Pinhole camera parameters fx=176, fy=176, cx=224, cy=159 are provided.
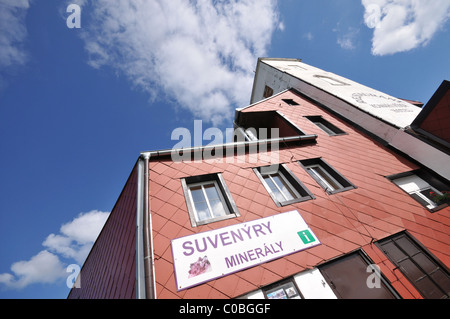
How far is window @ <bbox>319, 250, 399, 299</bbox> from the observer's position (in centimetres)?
420

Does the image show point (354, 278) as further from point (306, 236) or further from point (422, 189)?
point (422, 189)

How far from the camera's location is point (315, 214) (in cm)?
563

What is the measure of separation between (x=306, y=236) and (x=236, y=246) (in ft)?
6.78

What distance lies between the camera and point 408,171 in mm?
7812

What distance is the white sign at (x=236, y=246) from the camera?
13.4 feet

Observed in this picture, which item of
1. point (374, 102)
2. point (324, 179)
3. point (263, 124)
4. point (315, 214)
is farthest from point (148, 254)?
point (374, 102)

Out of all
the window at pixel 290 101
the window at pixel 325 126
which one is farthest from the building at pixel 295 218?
the window at pixel 290 101

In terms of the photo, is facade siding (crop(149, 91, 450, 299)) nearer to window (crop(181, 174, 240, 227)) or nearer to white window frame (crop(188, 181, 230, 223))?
window (crop(181, 174, 240, 227))

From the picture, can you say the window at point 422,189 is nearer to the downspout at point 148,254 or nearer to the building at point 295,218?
the building at point 295,218

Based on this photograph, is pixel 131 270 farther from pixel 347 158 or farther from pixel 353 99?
pixel 353 99

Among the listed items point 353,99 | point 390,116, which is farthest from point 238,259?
point 353,99

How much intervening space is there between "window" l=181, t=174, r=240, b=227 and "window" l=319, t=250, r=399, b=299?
279cm

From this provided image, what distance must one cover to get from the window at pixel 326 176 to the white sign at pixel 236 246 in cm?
243

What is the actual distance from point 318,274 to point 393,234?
3083 millimetres
